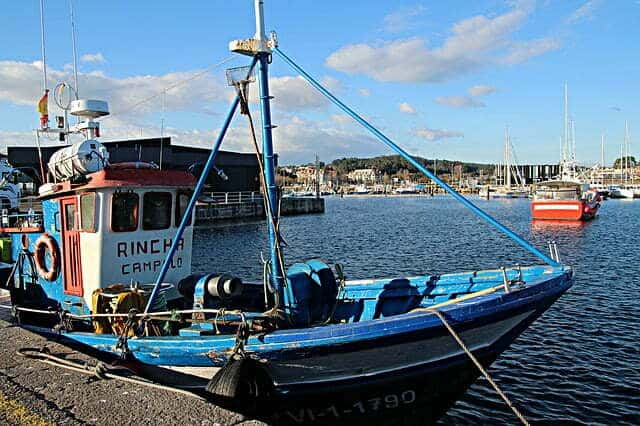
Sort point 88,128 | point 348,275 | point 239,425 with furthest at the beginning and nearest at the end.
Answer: point 348,275 < point 88,128 < point 239,425

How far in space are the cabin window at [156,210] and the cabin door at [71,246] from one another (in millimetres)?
1276

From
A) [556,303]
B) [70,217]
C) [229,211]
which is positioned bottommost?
[556,303]

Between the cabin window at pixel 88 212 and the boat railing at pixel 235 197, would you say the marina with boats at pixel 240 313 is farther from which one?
the boat railing at pixel 235 197

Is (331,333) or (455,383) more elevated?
(331,333)

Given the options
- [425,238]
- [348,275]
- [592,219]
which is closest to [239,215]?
[425,238]

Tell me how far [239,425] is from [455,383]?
3.36 metres

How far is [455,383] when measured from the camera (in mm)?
7836

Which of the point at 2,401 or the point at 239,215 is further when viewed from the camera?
the point at 239,215

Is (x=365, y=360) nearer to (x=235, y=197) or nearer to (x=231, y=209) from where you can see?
(x=231, y=209)

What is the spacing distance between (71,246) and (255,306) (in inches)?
154

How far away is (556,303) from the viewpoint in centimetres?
1825

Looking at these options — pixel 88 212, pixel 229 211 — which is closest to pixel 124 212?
pixel 88 212

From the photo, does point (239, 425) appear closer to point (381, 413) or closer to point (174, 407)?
point (174, 407)

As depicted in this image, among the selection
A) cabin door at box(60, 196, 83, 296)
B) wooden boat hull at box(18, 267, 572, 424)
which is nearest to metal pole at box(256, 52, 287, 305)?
wooden boat hull at box(18, 267, 572, 424)
